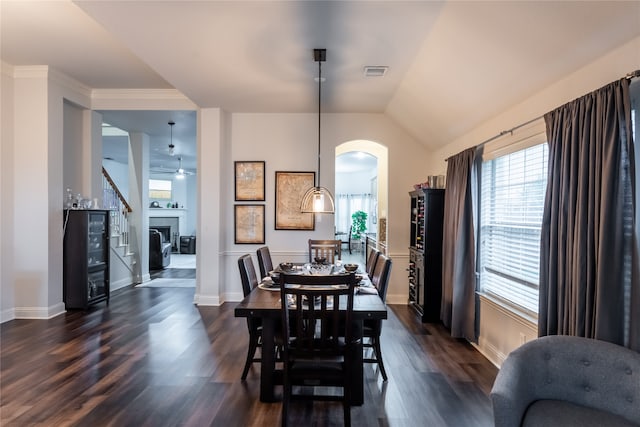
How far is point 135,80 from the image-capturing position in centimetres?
477

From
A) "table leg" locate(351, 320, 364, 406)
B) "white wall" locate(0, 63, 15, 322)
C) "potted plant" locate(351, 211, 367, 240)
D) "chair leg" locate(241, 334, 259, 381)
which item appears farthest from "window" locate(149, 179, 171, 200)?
"table leg" locate(351, 320, 364, 406)

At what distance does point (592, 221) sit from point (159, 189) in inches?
539

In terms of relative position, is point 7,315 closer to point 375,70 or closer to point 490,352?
point 375,70

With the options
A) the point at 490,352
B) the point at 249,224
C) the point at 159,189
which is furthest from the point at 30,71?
the point at 159,189

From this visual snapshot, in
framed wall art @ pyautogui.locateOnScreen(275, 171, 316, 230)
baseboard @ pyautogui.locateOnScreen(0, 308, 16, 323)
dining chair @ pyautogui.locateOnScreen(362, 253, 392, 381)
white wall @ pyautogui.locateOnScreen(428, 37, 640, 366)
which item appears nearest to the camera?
white wall @ pyautogui.locateOnScreen(428, 37, 640, 366)

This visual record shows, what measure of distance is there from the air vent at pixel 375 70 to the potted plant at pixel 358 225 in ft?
27.6

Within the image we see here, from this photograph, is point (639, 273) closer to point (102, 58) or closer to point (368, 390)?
point (368, 390)

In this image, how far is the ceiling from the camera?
Answer: 7.11 feet

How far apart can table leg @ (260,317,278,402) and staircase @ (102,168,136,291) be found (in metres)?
4.78

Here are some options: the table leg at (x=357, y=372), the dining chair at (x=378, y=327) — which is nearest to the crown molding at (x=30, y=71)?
the dining chair at (x=378, y=327)

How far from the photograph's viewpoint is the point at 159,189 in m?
13.0

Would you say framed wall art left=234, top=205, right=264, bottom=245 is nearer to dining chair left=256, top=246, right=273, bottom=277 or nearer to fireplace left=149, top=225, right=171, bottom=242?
dining chair left=256, top=246, right=273, bottom=277

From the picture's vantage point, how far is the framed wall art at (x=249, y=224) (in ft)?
17.6

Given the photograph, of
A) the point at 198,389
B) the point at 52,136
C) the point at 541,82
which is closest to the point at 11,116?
the point at 52,136
